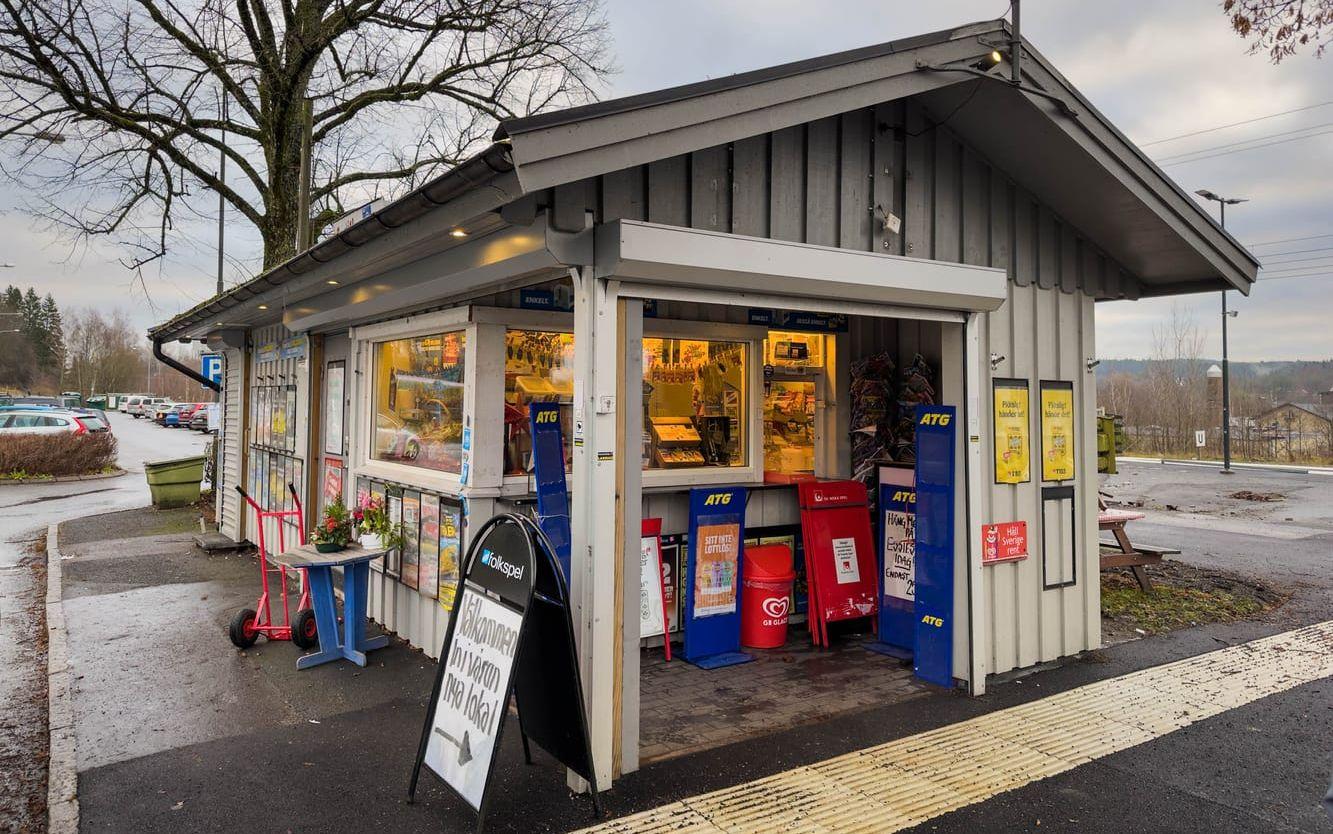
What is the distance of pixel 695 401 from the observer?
6.74 meters

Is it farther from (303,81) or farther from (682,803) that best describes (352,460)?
(303,81)

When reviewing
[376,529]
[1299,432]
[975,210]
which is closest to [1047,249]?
[975,210]

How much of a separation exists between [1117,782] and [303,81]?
16284mm

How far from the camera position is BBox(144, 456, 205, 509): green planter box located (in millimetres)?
14070

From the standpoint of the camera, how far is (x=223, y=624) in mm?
6773

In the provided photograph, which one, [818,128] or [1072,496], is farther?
[1072,496]

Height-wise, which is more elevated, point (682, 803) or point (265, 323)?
point (265, 323)

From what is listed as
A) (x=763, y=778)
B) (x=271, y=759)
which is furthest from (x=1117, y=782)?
(x=271, y=759)

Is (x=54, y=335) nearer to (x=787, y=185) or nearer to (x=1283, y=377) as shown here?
(x=787, y=185)

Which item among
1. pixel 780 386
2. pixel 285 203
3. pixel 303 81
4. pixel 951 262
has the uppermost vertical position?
pixel 303 81

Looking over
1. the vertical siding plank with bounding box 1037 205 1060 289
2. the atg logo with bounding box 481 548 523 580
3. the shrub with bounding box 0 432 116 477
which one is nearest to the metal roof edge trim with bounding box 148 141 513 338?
the atg logo with bounding box 481 548 523 580

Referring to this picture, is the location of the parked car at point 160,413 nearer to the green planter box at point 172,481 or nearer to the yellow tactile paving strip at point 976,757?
the green planter box at point 172,481

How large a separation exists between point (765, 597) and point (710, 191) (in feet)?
10.8

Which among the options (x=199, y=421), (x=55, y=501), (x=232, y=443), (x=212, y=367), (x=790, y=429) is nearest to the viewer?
(x=790, y=429)
